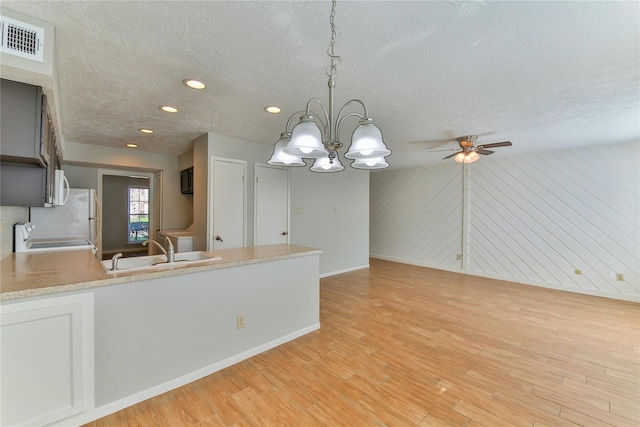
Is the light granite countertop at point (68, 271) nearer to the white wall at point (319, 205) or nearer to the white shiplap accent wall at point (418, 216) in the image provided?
the white wall at point (319, 205)

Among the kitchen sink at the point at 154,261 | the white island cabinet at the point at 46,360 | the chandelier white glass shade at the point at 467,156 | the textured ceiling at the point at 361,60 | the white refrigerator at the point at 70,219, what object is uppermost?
the textured ceiling at the point at 361,60

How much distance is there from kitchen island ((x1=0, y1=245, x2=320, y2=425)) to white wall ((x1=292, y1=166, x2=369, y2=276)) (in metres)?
2.33

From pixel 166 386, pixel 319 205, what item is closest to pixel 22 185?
pixel 166 386

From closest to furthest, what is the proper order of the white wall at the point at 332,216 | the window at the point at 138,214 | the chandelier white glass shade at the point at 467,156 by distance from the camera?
the chandelier white glass shade at the point at 467,156 < the white wall at the point at 332,216 < the window at the point at 138,214

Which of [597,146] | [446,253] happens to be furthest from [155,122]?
[597,146]

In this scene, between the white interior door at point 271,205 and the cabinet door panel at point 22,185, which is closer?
the cabinet door panel at point 22,185

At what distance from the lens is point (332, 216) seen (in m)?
5.75

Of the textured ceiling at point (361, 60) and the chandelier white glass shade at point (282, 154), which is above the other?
the textured ceiling at point (361, 60)

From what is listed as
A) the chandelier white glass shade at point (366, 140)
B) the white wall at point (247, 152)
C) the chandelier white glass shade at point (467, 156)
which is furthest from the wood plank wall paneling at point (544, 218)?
the chandelier white glass shade at point (366, 140)

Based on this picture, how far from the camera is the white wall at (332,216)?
5.16m

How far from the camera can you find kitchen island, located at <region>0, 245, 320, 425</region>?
1665mm

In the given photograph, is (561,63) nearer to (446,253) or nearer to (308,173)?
(308,173)

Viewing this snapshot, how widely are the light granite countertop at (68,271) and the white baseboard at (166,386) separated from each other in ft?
2.72

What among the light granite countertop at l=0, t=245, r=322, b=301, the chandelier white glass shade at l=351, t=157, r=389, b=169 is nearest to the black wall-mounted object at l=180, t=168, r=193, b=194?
the light granite countertop at l=0, t=245, r=322, b=301
